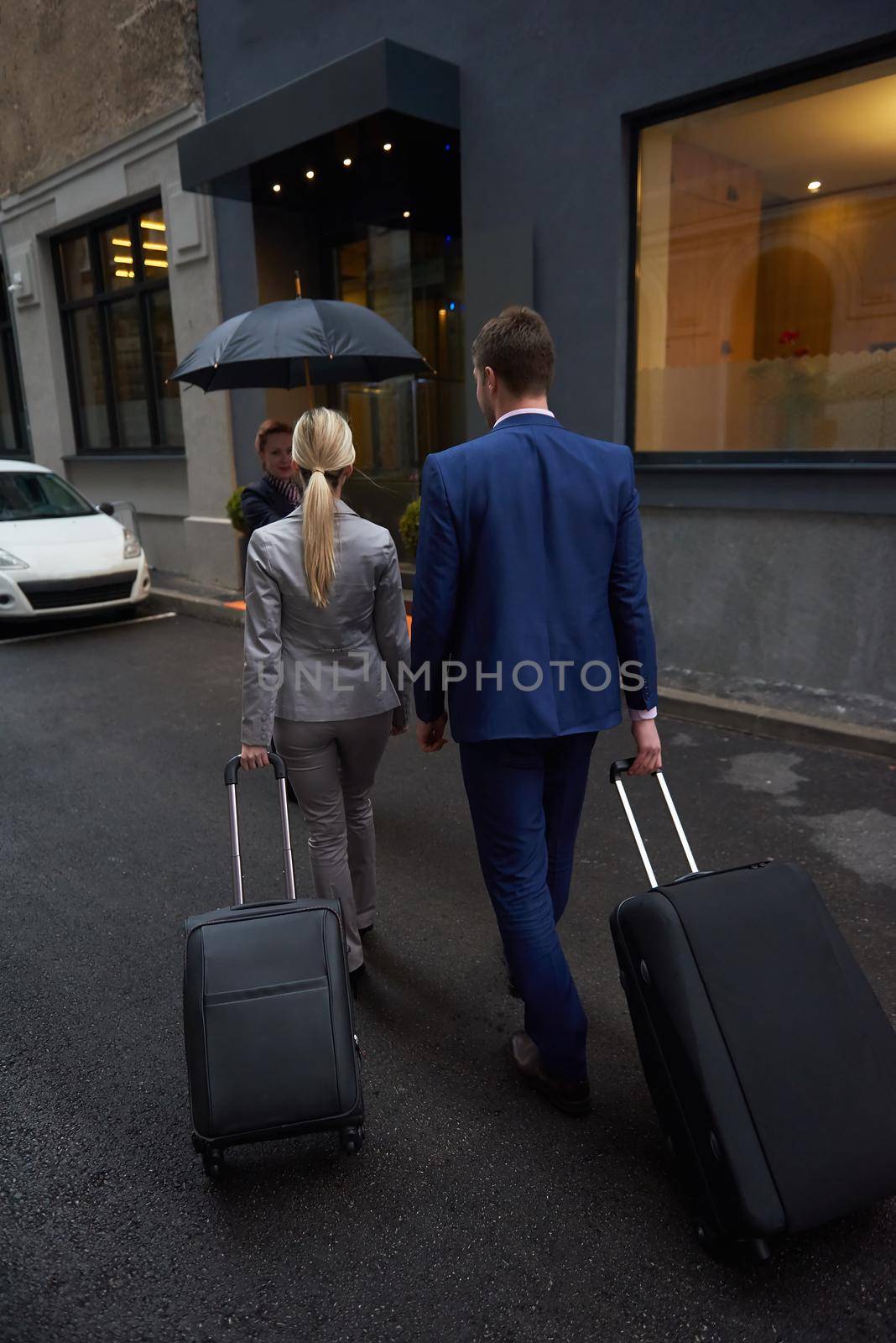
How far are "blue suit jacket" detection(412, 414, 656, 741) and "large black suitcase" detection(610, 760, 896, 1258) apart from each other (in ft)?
2.03

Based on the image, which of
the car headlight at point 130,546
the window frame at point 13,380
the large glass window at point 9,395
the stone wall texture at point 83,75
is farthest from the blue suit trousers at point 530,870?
the large glass window at point 9,395

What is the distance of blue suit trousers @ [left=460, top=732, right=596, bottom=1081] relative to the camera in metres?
2.63

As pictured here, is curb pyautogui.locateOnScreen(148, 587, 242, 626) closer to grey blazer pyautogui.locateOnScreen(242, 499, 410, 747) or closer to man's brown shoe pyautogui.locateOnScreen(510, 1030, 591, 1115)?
grey blazer pyautogui.locateOnScreen(242, 499, 410, 747)

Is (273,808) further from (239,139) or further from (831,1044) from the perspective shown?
(239,139)

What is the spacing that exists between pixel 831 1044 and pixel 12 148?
16.1 m

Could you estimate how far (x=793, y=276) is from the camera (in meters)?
6.55

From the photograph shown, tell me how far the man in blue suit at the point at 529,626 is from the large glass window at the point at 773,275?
13.9 feet

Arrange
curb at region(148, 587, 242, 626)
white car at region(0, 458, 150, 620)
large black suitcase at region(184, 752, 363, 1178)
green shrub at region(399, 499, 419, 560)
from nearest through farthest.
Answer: large black suitcase at region(184, 752, 363, 1178)
green shrub at region(399, 499, 419, 560)
white car at region(0, 458, 150, 620)
curb at region(148, 587, 242, 626)

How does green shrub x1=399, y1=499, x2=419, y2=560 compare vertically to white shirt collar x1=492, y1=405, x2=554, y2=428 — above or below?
below

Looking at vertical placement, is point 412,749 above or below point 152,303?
below

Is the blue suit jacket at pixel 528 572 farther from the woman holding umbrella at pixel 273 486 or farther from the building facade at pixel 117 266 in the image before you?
the building facade at pixel 117 266

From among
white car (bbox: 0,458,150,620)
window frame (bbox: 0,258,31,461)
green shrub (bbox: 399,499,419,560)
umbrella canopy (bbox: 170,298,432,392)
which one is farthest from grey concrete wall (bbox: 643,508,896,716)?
window frame (bbox: 0,258,31,461)

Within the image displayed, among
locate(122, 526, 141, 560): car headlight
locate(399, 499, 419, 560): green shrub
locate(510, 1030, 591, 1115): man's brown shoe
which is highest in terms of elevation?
locate(399, 499, 419, 560): green shrub

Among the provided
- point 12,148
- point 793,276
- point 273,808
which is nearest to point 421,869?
point 273,808
